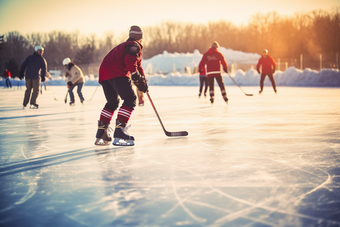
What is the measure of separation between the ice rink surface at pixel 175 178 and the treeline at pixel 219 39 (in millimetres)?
38880

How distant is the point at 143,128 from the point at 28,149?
6.29ft

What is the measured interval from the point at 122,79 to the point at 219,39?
6958 centimetres

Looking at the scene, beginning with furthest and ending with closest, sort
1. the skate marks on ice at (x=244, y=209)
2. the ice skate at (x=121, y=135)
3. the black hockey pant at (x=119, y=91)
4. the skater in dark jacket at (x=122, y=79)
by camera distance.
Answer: the ice skate at (x=121, y=135)
the black hockey pant at (x=119, y=91)
the skater in dark jacket at (x=122, y=79)
the skate marks on ice at (x=244, y=209)

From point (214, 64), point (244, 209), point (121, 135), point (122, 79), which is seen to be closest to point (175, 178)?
point (244, 209)

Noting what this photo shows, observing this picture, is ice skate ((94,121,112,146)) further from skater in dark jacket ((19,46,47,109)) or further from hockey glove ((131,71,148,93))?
skater in dark jacket ((19,46,47,109))

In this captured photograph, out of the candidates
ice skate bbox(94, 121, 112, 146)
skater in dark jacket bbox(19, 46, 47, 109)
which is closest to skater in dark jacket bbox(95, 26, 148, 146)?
ice skate bbox(94, 121, 112, 146)

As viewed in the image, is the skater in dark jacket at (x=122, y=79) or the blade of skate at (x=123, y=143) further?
the blade of skate at (x=123, y=143)

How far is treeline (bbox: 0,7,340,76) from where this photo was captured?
43.9 meters

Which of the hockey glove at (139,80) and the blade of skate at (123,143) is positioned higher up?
the hockey glove at (139,80)

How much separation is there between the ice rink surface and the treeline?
38.9 m

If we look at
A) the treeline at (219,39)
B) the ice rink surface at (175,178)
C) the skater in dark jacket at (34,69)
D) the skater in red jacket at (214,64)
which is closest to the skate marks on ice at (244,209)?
the ice rink surface at (175,178)

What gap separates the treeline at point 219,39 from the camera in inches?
1727

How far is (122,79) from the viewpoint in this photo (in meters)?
3.93

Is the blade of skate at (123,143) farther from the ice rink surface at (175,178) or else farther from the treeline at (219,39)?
the treeline at (219,39)
